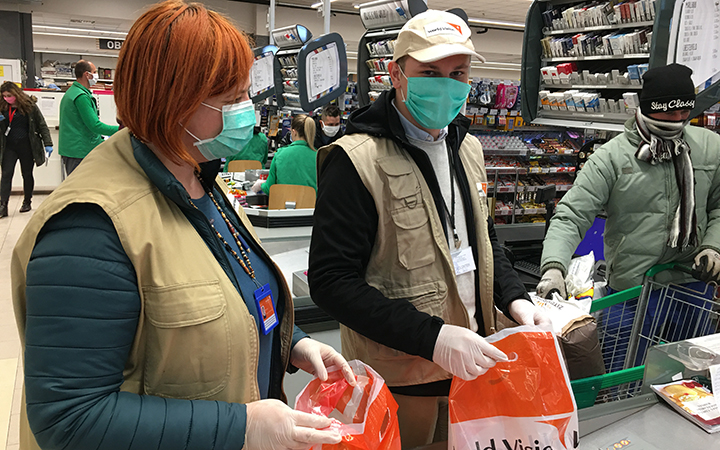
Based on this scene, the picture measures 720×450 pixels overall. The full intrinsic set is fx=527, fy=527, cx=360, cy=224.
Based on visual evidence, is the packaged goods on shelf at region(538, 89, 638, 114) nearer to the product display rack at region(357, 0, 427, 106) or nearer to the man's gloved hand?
the man's gloved hand

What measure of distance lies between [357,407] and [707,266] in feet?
5.82

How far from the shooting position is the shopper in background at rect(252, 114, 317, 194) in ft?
17.0

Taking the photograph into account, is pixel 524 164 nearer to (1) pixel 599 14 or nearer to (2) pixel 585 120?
(2) pixel 585 120

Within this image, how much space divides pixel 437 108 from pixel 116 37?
24695 millimetres

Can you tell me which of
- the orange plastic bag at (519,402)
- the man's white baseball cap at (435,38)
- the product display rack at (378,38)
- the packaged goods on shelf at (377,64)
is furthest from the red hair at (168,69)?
the packaged goods on shelf at (377,64)

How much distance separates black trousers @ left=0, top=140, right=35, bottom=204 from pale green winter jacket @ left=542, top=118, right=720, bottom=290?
27.9ft

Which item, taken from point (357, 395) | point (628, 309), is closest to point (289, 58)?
point (628, 309)

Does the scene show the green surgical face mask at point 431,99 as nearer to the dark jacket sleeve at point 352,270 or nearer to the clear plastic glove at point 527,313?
the dark jacket sleeve at point 352,270

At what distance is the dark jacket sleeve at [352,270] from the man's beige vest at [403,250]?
34 millimetres

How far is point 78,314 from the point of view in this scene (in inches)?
32.1

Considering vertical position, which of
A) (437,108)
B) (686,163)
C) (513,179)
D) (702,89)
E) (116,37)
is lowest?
(513,179)

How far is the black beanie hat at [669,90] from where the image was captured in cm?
222

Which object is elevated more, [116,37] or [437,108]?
[116,37]

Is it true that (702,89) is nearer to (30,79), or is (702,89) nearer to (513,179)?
(513,179)
